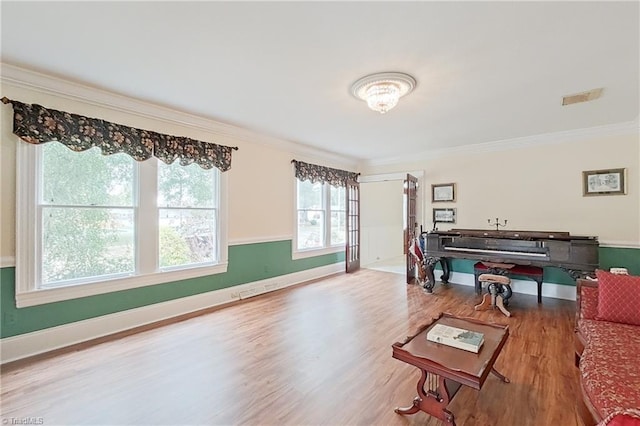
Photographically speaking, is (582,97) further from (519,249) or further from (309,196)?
(309,196)

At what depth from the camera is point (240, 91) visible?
9.90 feet

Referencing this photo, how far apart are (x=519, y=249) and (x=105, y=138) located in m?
5.32

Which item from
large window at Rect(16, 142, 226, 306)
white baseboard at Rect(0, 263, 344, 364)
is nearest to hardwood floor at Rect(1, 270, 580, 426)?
white baseboard at Rect(0, 263, 344, 364)

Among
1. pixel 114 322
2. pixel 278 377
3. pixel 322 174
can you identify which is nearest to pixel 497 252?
pixel 322 174

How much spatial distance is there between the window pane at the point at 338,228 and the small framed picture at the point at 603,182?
405 centimetres

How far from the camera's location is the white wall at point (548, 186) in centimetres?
411

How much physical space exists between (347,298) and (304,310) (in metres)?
0.84

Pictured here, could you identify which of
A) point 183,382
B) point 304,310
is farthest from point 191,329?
point 304,310

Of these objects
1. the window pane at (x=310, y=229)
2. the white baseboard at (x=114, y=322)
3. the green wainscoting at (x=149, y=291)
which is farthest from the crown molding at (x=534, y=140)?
the white baseboard at (x=114, y=322)

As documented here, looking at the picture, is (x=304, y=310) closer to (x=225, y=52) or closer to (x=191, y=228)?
(x=191, y=228)

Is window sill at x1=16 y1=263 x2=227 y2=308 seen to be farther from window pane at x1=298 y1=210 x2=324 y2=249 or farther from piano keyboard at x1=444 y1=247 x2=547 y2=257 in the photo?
piano keyboard at x1=444 y1=247 x2=547 y2=257

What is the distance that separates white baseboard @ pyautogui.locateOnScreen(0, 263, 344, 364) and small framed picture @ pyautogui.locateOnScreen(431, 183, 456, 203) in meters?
3.50

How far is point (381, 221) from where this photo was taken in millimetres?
8094

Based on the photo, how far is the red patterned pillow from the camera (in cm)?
220
